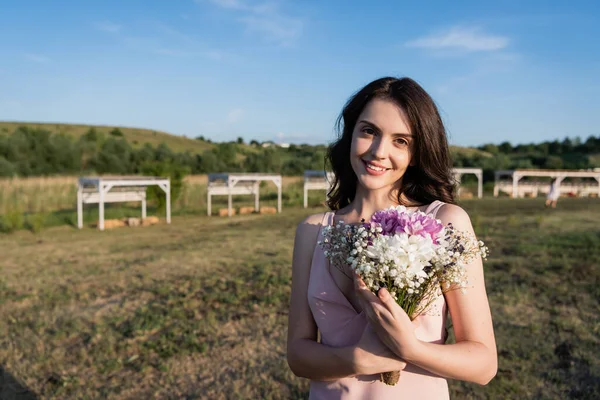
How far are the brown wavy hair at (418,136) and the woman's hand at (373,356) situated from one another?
0.56 meters

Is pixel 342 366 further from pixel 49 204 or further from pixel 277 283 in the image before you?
pixel 49 204

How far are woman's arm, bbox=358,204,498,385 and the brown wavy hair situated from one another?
156 millimetres

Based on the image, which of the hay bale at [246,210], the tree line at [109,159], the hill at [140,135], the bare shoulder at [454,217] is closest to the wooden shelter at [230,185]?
the hay bale at [246,210]

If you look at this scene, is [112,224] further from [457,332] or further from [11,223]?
[457,332]

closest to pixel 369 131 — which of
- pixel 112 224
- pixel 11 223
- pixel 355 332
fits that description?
pixel 355 332

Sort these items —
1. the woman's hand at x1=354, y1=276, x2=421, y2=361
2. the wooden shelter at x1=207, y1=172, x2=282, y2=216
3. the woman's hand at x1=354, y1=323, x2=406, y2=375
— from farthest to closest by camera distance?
the wooden shelter at x1=207, y1=172, x2=282, y2=216
the woman's hand at x1=354, y1=323, x2=406, y2=375
the woman's hand at x1=354, y1=276, x2=421, y2=361

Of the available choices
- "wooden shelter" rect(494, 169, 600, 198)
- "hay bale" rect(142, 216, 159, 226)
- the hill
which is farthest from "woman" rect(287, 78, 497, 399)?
the hill

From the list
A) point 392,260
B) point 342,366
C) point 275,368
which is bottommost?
point 275,368

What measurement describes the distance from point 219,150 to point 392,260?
168 ft

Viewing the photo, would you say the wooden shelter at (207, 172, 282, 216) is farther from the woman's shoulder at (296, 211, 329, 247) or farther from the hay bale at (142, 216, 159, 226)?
the woman's shoulder at (296, 211, 329, 247)

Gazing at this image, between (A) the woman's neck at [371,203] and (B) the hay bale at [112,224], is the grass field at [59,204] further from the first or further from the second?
(A) the woman's neck at [371,203]

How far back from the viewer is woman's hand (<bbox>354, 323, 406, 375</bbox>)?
59.2 inches

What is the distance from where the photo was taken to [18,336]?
620 centimetres

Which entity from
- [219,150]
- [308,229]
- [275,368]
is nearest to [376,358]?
[308,229]
